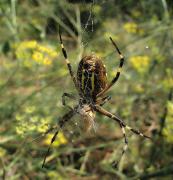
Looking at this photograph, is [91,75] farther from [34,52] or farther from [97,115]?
[97,115]

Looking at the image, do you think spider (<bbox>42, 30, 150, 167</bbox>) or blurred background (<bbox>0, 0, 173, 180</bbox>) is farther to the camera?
blurred background (<bbox>0, 0, 173, 180</bbox>)

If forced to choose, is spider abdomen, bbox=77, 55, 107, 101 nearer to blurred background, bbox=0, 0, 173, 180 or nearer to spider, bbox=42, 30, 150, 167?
spider, bbox=42, 30, 150, 167

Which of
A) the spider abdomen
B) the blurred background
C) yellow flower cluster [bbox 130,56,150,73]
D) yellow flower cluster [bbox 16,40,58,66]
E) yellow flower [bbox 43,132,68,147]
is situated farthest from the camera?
yellow flower cluster [bbox 130,56,150,73]

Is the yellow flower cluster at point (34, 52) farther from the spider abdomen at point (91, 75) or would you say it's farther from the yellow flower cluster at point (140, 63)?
the yellow flower cluster at point (140, 63)

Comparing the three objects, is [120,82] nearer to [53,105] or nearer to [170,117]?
[53,105]

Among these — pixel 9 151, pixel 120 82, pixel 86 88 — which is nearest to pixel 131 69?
pixel 120 82

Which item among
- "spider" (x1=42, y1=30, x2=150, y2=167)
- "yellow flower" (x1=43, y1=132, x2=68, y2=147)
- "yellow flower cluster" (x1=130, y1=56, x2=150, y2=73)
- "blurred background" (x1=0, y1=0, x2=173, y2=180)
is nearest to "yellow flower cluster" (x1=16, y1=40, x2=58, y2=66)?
"blurred background" (x1=0, y1=0, x2=173, y2=180)

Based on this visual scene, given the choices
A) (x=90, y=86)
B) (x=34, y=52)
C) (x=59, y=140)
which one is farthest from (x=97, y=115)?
(x=90, y=86)
